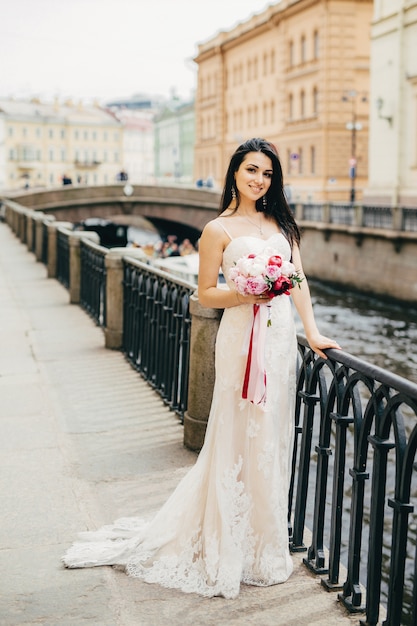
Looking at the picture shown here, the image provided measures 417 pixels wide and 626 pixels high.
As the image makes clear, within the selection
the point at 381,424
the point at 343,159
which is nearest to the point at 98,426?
the point at 381,424

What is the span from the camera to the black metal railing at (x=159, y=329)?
6242mm

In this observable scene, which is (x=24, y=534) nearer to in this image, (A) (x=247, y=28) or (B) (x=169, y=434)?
(B) (x=169, y=434)

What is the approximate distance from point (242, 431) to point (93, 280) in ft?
24.9

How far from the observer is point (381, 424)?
3.08 meters

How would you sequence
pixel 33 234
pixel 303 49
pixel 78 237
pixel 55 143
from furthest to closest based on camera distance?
pixel 55 143 → pixel 303 49 → pixel 33 234 → pixel 78 237

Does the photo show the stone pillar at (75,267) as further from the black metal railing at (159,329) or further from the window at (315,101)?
the window at (315,101)

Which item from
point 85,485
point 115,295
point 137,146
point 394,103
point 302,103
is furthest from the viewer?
point 137,146

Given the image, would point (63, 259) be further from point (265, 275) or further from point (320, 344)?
point (265, 275)

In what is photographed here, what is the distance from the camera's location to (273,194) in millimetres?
3826

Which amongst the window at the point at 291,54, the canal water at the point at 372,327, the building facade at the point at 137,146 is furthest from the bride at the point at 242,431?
the building facade at the point at 137,146

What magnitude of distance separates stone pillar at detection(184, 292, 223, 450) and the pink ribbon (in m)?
1.58

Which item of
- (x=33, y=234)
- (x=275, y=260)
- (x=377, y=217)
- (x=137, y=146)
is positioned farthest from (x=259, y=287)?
(x=137, y=146)

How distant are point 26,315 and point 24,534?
770 centimetres

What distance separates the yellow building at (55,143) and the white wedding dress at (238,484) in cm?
10537
